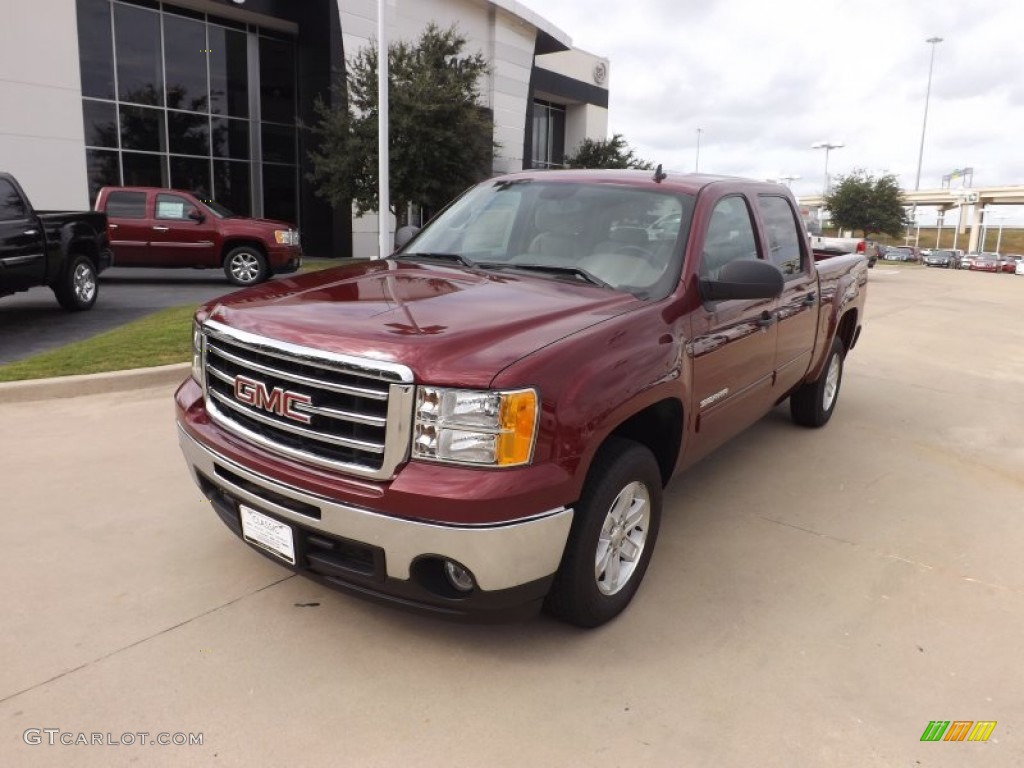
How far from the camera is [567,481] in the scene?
2.61 m

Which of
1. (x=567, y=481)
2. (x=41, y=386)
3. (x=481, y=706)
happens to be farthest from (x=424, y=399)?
→ (x=41, y=386)

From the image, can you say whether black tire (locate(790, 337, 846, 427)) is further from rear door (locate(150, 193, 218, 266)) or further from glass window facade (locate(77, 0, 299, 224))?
glass window facade (locate(77, 0, 299, 224))

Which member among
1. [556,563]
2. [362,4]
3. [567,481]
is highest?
[362,4]

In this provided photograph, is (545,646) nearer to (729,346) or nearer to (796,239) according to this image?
(729,346)

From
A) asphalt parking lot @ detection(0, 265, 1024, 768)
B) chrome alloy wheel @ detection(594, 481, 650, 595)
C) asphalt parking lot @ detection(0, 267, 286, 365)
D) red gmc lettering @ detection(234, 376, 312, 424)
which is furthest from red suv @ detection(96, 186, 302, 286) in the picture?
chrome alloy wheel @ detection(594, 481, 650, 595)

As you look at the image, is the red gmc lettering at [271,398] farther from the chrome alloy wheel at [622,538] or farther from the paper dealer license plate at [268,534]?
the chrome alloy wheel at [622,538]

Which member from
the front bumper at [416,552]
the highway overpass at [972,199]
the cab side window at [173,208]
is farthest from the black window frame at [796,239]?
the highway overpass at [972,199]

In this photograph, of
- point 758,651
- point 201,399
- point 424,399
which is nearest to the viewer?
point 424,399

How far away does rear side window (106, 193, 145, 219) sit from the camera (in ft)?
48.1

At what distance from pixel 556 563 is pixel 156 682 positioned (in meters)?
1.46

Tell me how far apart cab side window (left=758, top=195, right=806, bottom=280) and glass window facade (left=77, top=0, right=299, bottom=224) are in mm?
19226

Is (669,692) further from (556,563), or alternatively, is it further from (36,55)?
(36,55)

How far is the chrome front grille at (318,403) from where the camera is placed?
252cm

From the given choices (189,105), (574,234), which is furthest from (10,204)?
(189,105)
